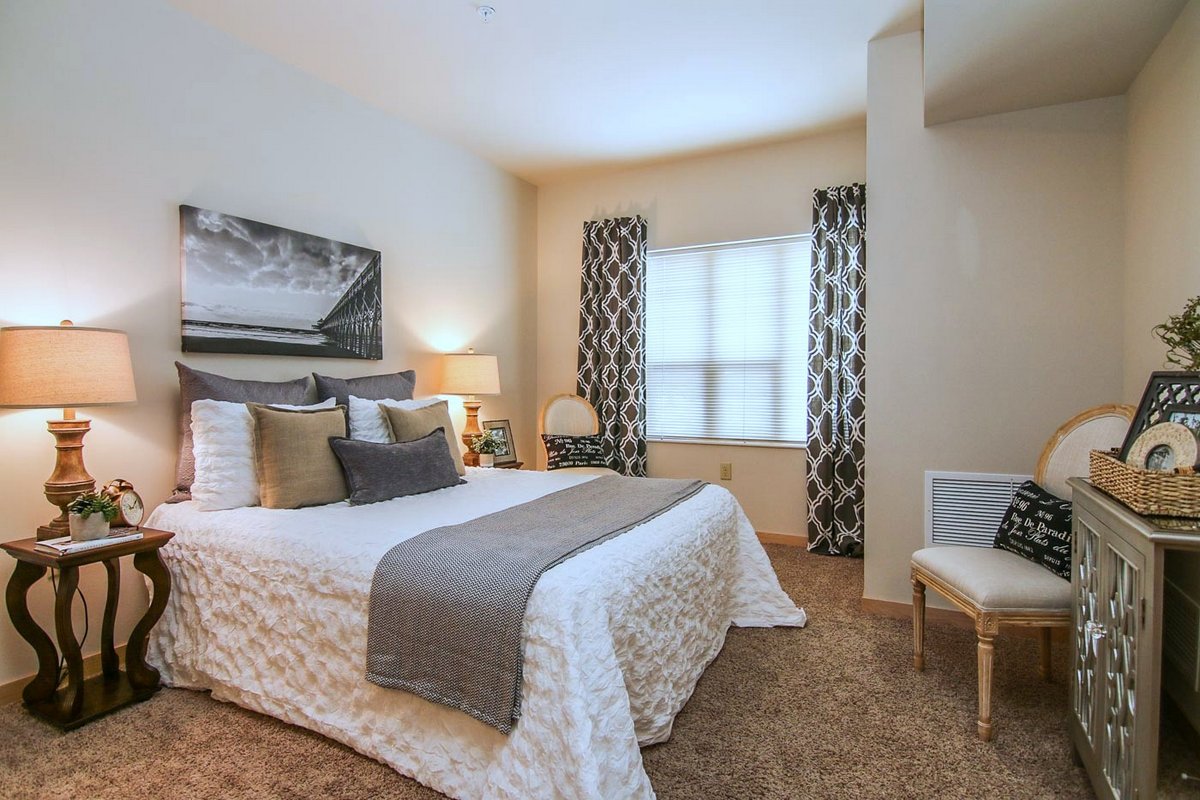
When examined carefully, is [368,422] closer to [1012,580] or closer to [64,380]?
[64,380]

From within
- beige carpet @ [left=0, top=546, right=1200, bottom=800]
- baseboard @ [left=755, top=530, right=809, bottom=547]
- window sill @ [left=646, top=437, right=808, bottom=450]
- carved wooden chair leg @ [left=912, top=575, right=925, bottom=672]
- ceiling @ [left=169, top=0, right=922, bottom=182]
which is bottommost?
beige carpet @ [left=0, top=546, right=1200, bottom=800]

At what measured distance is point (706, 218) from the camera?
4574 mm

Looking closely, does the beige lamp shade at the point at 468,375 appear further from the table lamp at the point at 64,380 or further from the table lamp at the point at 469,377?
the table lamp at the point at 64,380

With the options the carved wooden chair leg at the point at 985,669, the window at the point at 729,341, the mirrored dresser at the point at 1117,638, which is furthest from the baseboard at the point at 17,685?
the window at the point at 729,341

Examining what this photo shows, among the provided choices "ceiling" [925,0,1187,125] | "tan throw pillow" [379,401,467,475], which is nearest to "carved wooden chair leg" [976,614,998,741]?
"ceiling" [925,0,1187,125]

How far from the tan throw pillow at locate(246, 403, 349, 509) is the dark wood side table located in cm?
37

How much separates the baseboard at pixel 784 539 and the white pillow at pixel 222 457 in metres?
3.16

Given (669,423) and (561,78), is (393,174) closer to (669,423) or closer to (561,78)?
(561,78)

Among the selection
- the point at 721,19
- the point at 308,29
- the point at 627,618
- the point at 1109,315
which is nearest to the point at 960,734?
the point at 627,618

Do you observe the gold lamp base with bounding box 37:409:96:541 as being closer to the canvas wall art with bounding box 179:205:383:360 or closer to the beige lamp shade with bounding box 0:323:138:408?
the beige lamp shade with bounding box 0:323:138:408

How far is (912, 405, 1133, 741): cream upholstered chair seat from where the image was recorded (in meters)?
1.97

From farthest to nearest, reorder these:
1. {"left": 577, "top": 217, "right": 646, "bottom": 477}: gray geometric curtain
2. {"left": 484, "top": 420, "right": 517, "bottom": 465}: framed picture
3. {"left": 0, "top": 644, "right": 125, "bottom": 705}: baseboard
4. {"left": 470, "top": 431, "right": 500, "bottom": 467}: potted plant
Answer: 1. {"left": 577, "top": 217, "right": 646, "bottom": 477}: gray geometric curtain
2. {"left": 484, "top": 420, "right": 517, "bottom": 465}: framed picture
3. {"left": 470, "top": 431, "right": 500, "bottom": 467}: potted plant
4. {"left": 0, "top": 644, "right": 125, "bottom": 705}: baseboard

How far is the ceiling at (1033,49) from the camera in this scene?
220cm

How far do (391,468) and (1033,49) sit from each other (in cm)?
299
